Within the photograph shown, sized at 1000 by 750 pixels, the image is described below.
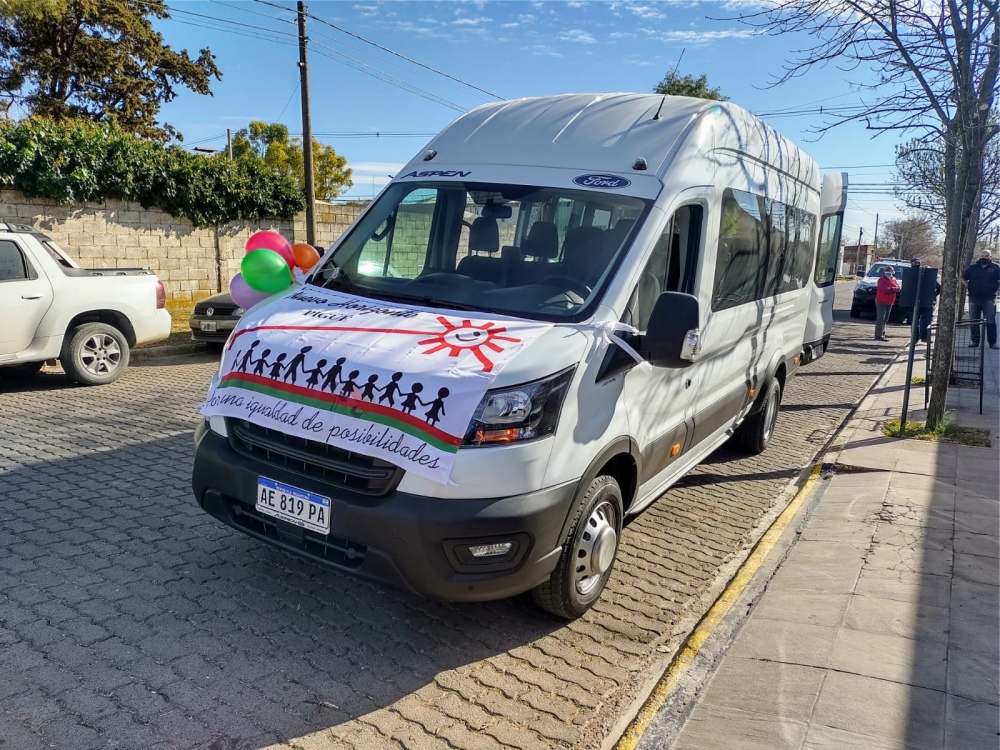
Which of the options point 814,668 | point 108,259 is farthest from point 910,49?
point 108,259

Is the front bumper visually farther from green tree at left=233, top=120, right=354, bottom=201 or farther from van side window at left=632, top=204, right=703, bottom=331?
green tree at left=233, top=120, right=354, bottom=201

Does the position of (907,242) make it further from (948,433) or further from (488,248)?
(488,248)

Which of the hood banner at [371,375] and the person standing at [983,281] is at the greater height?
the person standing at [983,281]

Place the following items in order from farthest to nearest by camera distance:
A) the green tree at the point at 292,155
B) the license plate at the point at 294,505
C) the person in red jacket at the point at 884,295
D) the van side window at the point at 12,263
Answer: the green tree at the point at 292,155 → the person in red jacket at the point at 884,295 → the van side window at the point at 12,263 → the license plate at the point at 294,505

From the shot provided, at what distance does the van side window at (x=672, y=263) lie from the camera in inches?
159

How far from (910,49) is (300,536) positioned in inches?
282

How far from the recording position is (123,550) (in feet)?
14.6

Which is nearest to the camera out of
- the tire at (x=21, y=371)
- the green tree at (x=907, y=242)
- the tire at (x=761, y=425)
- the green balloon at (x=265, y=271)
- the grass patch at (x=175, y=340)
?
the green balloon at (x=265, y=271)

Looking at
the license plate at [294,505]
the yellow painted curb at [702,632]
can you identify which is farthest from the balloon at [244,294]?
the yellow painted curb at [702,632]

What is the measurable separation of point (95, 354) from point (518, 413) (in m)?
7.38

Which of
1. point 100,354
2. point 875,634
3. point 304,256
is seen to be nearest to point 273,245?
point 304,256

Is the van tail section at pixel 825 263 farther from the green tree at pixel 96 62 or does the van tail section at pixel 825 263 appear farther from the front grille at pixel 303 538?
the green tree at pixel 96 62

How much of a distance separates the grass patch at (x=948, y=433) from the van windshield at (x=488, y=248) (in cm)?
553

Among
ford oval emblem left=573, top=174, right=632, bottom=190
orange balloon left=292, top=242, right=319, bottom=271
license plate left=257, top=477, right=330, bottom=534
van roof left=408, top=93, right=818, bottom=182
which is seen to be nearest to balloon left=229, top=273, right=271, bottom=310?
orange balloon left=292, top=242, right=319, bottom=271
